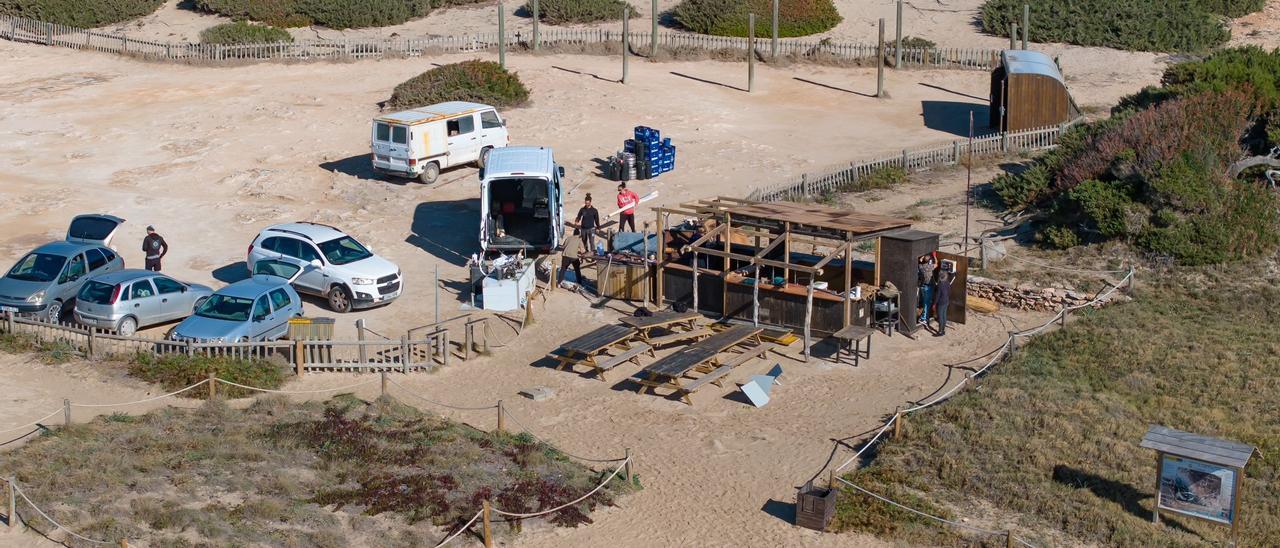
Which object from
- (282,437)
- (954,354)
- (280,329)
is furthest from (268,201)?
(954,354)

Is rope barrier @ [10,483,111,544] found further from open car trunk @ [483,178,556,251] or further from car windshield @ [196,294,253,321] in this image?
open car trunk @ [483,178,556,251]

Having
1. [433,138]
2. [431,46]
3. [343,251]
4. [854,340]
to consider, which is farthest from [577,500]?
[431,46]

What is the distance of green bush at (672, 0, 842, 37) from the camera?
53812 mm

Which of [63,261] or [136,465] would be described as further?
[63,261]

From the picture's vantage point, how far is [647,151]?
1448 inches

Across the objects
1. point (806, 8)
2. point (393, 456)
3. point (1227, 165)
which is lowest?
point (393, 456)

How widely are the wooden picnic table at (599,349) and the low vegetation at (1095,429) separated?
5.29 metres

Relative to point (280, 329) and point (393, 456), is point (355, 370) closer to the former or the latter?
point (280, 329)

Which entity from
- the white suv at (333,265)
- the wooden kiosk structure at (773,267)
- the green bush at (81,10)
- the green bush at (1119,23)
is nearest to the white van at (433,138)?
the white suv at (333,265)

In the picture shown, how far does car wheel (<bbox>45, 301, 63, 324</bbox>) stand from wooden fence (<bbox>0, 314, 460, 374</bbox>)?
1.13 metres

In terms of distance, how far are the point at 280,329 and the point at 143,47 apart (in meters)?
28.1

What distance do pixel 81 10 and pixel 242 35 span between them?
9.44 m

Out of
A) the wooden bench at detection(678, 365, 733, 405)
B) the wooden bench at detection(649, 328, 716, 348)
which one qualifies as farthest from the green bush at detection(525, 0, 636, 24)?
the wooden bench at detection(678, 365, 733, 405)

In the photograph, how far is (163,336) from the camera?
85.1 ft
